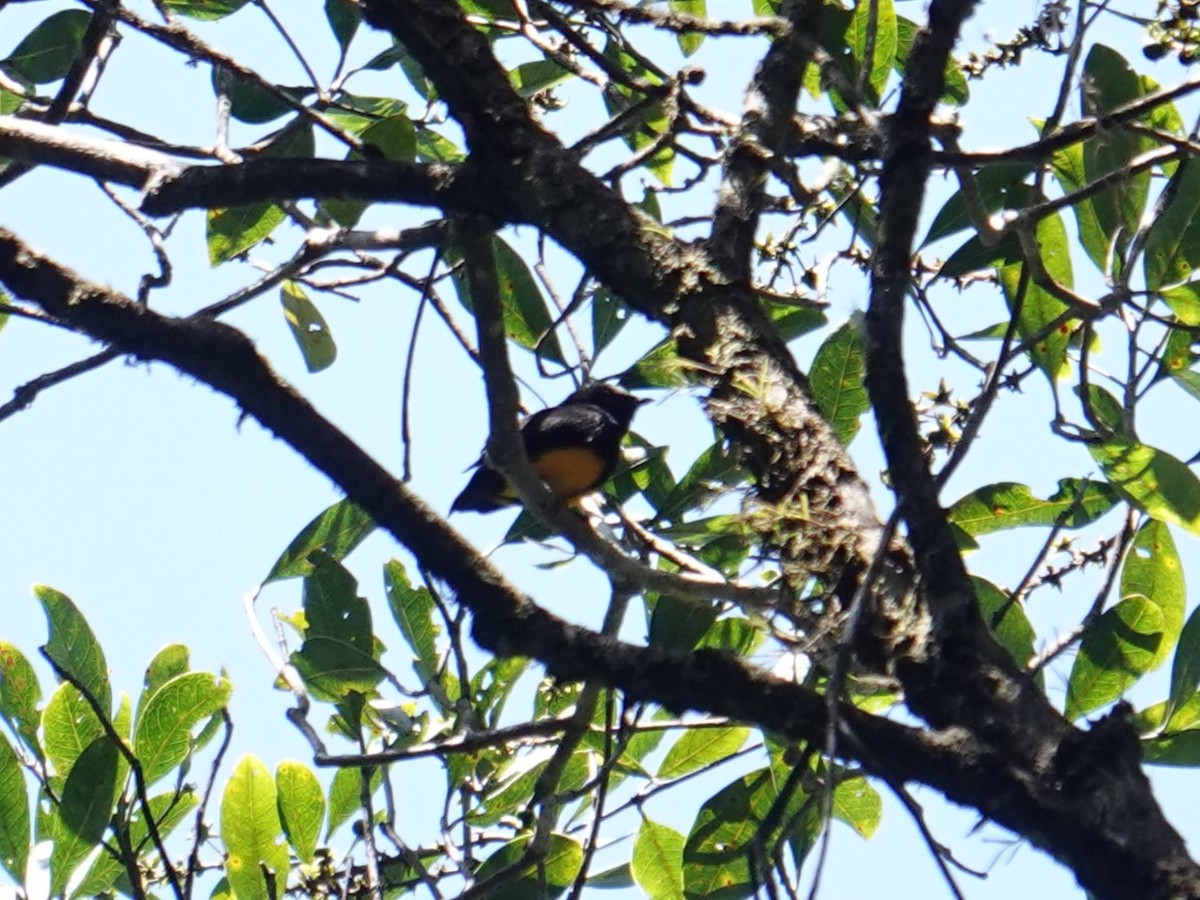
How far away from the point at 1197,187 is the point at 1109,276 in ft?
0.80

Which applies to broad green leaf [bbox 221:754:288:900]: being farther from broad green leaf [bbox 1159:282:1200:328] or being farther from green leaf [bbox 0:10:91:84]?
broad green leaf [bbox 1159:282:1200:328]

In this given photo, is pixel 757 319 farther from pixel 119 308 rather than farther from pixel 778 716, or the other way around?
pixel 119 308

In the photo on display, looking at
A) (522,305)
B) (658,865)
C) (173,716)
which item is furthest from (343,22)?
(658,865)

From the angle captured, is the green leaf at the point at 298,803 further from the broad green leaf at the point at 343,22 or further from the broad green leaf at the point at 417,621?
the broad green leaf at the point at 343,22

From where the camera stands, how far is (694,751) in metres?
3.22

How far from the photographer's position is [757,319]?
87.4 inches

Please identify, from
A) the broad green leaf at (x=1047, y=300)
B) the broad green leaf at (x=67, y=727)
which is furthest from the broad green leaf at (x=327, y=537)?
the broad green leaf at (x=1047, y=300)

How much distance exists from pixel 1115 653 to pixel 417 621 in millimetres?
1630

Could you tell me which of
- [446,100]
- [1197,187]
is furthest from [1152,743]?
[446,100]

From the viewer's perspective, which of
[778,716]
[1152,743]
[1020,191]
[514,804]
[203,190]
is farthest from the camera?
[514,804]

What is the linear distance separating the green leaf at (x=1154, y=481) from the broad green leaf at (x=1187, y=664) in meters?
0.30

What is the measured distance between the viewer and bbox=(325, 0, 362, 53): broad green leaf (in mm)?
3688

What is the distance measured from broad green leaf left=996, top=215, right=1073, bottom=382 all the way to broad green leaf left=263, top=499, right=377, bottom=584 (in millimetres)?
1586

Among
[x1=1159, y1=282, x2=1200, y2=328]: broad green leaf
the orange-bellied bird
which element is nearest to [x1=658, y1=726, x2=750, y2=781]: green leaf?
the orange-bellied bird
